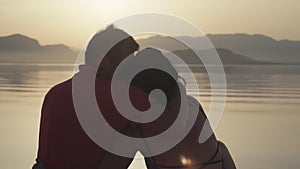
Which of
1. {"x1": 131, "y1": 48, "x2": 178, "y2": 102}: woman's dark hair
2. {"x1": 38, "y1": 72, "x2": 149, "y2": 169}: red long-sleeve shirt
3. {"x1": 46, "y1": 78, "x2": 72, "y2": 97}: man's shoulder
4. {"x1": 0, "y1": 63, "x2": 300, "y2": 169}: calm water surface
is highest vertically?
{"x1": 131, "y1": 48, "x2": 178, "y2": 102}: woman's dark hair

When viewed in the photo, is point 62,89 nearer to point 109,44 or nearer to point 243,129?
point 109,44

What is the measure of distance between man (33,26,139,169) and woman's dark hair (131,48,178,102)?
0.08 meters

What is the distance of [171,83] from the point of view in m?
2.29

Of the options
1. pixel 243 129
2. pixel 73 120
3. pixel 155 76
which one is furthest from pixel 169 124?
pixel 243 129

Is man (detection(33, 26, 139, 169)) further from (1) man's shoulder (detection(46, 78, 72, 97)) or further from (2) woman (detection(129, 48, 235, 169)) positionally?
(2) woman (detection(129, 48, 235, 169))

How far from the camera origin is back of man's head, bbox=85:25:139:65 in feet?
7.64

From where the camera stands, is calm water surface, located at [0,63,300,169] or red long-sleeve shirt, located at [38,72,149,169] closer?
red long-sleeve shirt, located at [38,72,149,169]

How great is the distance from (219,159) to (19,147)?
4.17 m

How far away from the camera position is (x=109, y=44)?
92.6 inches

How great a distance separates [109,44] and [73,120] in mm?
313

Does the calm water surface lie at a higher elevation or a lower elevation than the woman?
lower

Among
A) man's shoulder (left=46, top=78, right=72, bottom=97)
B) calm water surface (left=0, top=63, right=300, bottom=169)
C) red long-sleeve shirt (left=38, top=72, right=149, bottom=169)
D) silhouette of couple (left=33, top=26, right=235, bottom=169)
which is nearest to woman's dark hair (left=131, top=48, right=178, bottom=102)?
silhouette of couple (left=33, top=26, right=235, bottom=169)

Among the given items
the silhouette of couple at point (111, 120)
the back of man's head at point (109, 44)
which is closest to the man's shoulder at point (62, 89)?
the silhouette of couple at point (111, 120)

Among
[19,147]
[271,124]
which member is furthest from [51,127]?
[271,124]
